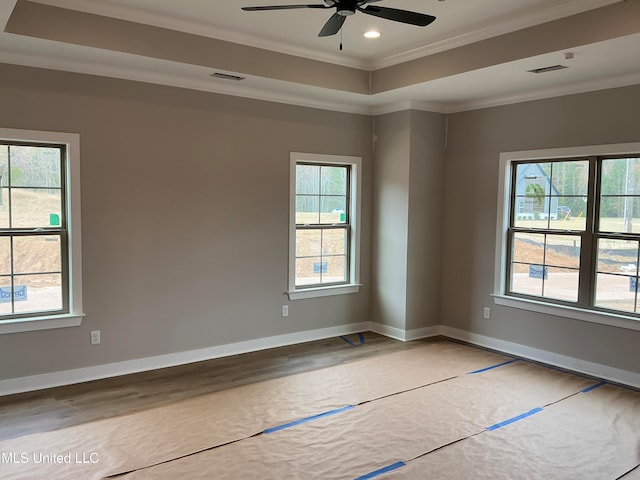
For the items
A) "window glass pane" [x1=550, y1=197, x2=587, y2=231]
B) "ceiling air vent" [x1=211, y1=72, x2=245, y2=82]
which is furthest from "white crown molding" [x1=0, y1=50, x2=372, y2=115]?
"window glass pane" [x1=550, y1=197, x2=587, y2=231]

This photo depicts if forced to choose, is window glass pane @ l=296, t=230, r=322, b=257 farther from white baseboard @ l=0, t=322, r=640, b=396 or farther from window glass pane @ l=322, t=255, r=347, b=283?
white baseboard @ l=0, t=322, r=640, b=396

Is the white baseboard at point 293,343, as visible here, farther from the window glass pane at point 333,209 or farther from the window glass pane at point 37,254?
the window glass pane at point 333,209

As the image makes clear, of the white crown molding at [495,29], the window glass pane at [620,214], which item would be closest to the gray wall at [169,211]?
the white crown molding at [495,29]

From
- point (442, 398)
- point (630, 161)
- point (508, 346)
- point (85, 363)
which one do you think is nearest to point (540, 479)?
point (442, 398)

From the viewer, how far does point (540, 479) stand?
3025 millimetres

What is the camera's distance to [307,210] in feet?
19.1

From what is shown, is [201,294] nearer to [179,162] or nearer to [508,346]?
[179,162]

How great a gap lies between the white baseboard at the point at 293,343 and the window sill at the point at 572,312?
399mm

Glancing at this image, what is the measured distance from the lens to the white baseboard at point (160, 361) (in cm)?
424

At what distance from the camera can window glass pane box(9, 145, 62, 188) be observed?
415 centimetres

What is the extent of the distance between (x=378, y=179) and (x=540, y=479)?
382 cm

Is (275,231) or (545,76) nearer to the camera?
(545,76)

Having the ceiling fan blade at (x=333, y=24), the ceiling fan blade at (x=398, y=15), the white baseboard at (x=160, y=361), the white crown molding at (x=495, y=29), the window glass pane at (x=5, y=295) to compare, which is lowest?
the white baseboard at (x=160, y=361)

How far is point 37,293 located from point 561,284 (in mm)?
4767
